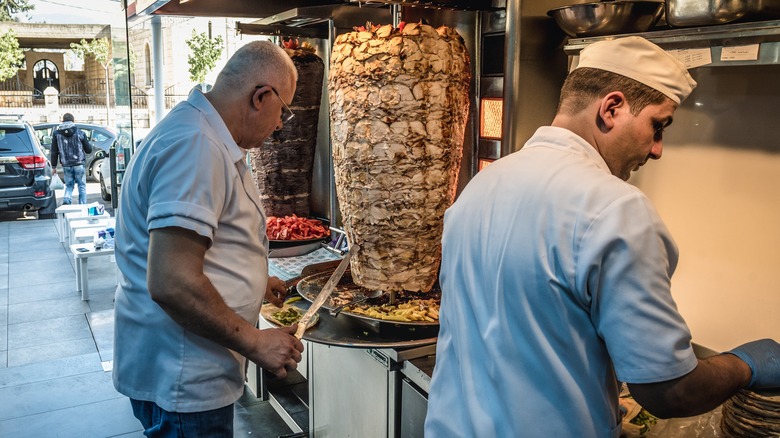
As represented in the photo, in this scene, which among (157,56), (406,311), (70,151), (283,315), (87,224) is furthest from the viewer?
(157,56)

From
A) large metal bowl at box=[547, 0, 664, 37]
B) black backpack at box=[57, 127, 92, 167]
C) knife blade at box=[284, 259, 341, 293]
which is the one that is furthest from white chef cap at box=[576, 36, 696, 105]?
black backpack at box=[57, 127, 92, 167]

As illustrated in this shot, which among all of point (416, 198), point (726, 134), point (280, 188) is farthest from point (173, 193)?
point (280, 188)

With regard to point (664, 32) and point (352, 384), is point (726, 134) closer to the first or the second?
point (664, 32)

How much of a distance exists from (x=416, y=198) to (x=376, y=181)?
18 centimetres

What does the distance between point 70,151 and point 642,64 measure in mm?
11571

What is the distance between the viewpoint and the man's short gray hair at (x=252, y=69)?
203cm

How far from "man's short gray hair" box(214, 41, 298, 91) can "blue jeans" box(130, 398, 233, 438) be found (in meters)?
1.02

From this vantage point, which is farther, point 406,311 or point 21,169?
point 21,169

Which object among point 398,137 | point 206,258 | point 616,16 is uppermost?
point 616,16

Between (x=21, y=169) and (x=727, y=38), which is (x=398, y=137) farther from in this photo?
(x=21, y=169)

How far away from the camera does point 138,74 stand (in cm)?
2105

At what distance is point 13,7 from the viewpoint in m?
20.7

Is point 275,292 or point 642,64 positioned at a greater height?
point 642,64

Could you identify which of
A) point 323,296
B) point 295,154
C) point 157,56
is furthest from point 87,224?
point 323,296
